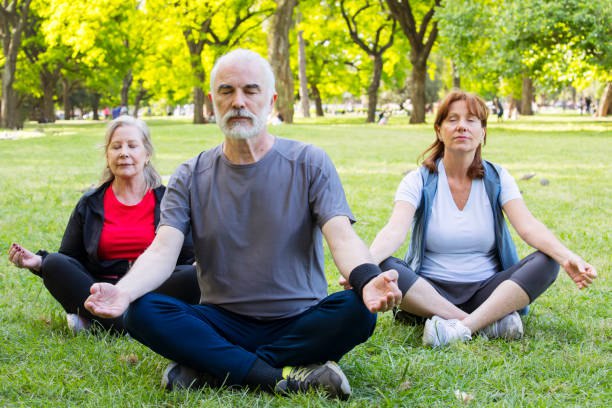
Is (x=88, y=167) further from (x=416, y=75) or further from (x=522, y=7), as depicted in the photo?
(x=416, y=75)

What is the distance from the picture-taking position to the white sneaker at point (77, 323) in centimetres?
429

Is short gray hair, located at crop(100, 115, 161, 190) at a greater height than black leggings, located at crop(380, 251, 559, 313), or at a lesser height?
greater

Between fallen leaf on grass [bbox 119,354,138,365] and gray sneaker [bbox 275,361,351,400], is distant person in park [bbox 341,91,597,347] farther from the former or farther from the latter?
fallen leaf on grass [bbox 119,354,138,365]

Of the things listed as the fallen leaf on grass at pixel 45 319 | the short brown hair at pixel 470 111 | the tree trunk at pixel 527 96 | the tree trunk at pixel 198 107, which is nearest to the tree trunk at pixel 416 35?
the tree trunk at pixel 198 107

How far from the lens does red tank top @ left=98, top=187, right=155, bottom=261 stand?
14.9ft

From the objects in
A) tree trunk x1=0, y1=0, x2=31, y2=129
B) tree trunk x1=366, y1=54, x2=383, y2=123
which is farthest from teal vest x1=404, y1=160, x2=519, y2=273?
tree trunk x1=366, y1=54, x2=383, y2=123

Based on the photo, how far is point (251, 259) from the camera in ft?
11.1

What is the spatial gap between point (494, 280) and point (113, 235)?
2.19 meters

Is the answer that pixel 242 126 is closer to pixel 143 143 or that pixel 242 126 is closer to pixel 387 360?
pixel 387 360

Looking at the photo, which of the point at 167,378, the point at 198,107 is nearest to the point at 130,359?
the point at 167,378

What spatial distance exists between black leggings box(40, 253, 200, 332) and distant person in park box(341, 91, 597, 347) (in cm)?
104

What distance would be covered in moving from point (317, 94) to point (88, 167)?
3988 cm

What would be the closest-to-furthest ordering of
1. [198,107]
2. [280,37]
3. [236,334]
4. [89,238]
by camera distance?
[236,334]
[89,238]
[280,37]
[198,107]

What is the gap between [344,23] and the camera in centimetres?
4253
